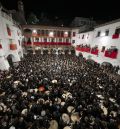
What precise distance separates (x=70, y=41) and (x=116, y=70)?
23258mm

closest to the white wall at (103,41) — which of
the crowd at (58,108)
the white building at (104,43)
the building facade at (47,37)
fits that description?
the white building at (104,43)

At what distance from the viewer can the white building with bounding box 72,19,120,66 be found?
18.0 meters

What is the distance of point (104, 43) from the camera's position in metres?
21.4

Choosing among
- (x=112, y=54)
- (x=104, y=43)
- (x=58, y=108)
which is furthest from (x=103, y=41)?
(x=58, y=108)

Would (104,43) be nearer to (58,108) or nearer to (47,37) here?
(58,108)

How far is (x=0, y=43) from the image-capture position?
16797mm

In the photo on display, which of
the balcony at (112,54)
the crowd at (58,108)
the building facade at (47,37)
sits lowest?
the crowd at (58,108)

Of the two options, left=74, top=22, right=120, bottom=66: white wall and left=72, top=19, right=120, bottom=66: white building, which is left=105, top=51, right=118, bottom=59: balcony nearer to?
left=72, top=19, right=120, bottom=66: white building

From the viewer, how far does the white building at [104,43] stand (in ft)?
59.1

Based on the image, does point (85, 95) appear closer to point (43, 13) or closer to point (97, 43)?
point (97, 43)

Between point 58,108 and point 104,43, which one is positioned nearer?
point 58,108

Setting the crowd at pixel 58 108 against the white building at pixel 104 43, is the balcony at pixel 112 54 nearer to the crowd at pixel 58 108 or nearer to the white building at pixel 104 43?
the white building at pixel 104 43

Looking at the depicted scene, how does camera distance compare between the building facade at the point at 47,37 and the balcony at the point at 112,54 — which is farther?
the building facade at the point at 47,37

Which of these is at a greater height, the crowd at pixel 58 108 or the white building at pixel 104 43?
the white building at pixel 104 43
